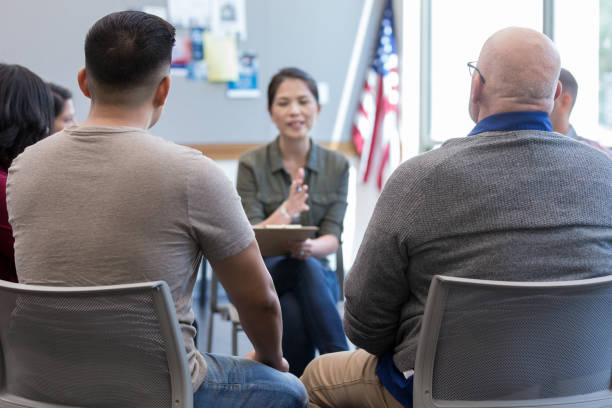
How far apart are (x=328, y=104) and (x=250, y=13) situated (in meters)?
0.92

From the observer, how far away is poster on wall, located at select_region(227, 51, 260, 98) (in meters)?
4.99

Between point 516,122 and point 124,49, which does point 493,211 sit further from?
point 124,49

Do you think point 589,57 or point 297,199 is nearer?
point 297,199

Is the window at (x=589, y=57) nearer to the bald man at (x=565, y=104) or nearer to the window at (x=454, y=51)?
the window at (x=454, y=51)

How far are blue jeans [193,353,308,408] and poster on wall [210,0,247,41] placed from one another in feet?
12.7

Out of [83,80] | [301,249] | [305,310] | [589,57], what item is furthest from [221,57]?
[83,80]

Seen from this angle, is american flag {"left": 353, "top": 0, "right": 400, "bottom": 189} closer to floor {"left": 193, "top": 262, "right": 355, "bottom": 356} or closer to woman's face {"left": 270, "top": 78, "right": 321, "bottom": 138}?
floor {"left": 193, "top": 262, "right": 355, "bottom": 356}

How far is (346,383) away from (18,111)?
116cm

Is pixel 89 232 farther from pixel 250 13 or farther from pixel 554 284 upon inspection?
pixel 250 13

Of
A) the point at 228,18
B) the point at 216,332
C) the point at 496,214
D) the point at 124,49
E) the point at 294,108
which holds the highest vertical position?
the point at 228,18

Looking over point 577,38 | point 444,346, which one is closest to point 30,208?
point 444,346

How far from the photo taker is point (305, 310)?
2453 mm

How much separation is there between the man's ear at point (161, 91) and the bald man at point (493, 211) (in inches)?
19.8

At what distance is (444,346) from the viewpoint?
4.12 ft
